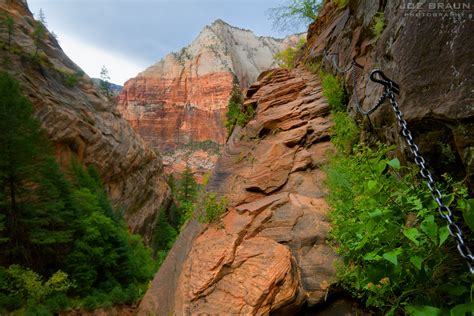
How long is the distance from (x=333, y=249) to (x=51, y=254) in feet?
54.7

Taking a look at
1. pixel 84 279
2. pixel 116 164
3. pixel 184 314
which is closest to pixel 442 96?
pixel 184 314

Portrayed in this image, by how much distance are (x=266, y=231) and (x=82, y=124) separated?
29299mm

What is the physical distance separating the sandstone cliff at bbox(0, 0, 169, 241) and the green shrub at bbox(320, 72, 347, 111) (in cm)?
2576

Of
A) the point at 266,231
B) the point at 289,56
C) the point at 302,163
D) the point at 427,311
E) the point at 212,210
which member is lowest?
the point at 266,231

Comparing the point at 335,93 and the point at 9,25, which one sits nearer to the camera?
the point at 335,93

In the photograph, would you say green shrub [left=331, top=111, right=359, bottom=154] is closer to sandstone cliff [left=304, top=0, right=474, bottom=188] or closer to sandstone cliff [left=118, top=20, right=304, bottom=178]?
sandstone cliff [left=304, top=0, right=474, bottom=188]

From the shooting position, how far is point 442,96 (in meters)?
2.90

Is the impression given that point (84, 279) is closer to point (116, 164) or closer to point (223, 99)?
point (116, 164)

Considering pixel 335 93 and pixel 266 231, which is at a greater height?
pixel 335 93

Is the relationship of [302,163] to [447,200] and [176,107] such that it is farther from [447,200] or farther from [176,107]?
[176,107]

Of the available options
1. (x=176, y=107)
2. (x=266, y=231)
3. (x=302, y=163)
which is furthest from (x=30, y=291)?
(x=176, y=107)

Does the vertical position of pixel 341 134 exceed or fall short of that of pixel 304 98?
it falls short

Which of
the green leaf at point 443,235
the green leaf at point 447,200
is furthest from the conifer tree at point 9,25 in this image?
the green leaf at point 443,235

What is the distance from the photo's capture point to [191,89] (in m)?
110
